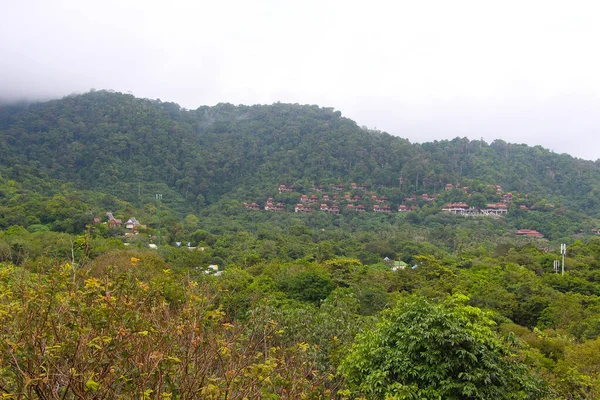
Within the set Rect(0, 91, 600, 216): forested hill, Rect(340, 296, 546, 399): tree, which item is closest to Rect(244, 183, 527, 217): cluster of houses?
Rect(0, 91, 600, 216): forested hill

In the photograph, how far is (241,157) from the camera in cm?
5594

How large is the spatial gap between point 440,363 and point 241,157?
51523 millimetres

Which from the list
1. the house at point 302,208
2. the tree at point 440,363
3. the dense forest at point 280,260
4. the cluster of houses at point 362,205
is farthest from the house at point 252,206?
the tree at point 440,363

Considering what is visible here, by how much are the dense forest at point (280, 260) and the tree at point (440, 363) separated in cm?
3

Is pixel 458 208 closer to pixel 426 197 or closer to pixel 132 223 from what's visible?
pixel 426 197

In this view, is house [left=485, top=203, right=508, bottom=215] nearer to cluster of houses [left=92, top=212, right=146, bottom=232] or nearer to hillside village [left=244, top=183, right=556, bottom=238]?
hillside village [left=244, top=183, right=556, bottom=238]

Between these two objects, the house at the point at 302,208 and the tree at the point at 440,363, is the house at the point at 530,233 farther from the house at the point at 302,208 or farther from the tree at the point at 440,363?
the tree at the point at 440,363

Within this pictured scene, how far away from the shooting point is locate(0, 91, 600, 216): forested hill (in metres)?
47.6

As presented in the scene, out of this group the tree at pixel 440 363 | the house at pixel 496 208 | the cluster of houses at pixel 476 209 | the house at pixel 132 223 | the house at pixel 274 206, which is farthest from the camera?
the house at pixel 274 206

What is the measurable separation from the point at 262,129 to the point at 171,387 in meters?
61.5

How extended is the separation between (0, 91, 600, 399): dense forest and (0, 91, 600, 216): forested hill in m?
0.27

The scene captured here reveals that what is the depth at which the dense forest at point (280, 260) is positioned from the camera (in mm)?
2377

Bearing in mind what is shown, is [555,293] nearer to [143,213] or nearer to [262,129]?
[143,213]

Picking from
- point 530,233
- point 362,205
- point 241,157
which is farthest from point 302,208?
point 530,233
